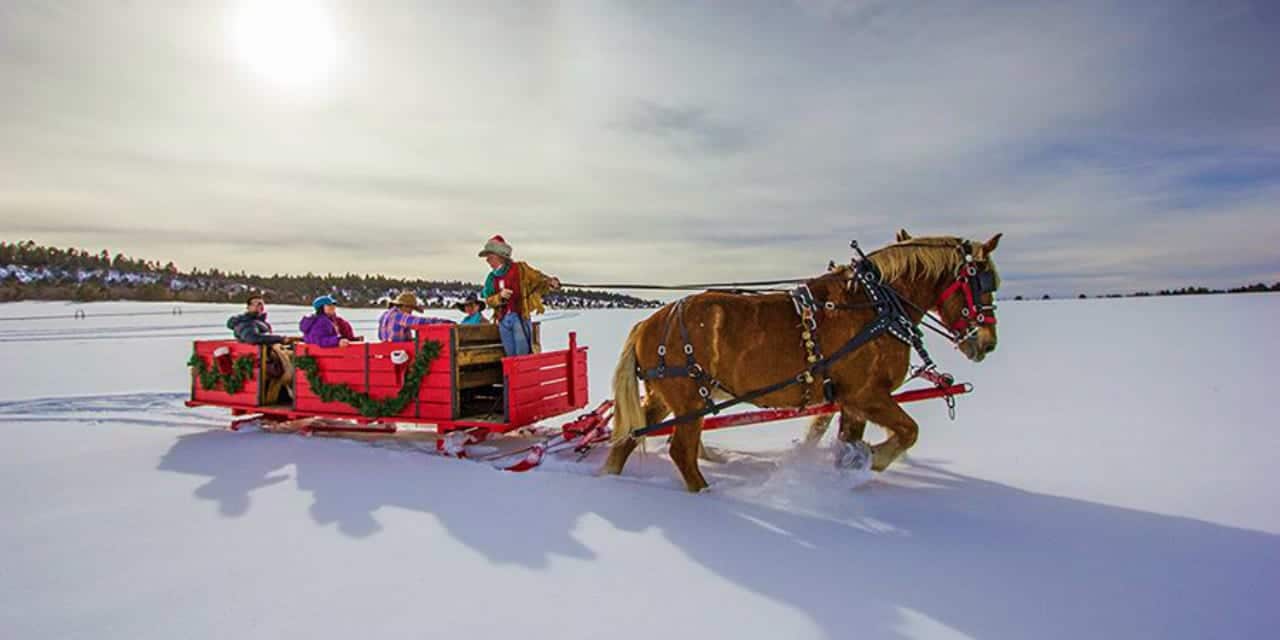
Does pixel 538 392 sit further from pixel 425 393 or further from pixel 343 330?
pixel 343 330

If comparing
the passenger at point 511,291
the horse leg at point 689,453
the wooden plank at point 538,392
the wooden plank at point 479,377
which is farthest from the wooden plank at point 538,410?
the horse leg at point 689,453

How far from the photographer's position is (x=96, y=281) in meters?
44.5

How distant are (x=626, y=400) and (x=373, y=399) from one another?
2945mm

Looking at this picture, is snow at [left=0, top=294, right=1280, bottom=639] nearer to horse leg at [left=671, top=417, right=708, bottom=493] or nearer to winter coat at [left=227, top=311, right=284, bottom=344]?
horse leg at [left=671, top=417, right=708, bottom=493]

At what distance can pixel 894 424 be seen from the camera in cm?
421

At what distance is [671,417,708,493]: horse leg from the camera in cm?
441

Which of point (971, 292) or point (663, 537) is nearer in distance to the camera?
point (663, 537)

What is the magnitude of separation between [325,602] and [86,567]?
5.02ft

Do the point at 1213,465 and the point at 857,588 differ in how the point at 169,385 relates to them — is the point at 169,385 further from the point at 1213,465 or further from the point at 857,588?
the point at 1213,465

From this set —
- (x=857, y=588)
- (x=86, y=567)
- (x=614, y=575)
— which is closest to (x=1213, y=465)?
(x=857, y=588)

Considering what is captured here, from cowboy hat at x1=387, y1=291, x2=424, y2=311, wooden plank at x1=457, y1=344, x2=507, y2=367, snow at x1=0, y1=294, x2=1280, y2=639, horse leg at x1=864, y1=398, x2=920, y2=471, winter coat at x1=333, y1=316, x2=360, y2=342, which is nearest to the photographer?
snow at x1=0, y1=294, x2=1280, y2=639

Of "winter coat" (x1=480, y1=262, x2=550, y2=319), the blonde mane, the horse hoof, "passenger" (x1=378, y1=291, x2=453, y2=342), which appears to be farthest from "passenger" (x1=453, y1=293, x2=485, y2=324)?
the blonde mane

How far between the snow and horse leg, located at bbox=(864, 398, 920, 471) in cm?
31

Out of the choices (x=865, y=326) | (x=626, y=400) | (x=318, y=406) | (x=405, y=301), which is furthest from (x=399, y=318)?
(x=865, y=326)
